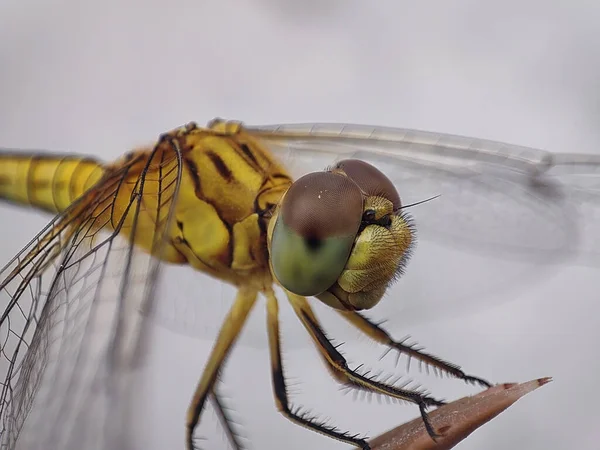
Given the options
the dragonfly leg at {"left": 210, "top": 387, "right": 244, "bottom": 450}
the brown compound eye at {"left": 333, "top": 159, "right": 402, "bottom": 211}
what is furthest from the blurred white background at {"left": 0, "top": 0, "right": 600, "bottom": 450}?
the brown compound eye at {"left": 333, "top": 159, "right": 402, "bottom": 211}

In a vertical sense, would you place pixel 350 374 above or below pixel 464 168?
below

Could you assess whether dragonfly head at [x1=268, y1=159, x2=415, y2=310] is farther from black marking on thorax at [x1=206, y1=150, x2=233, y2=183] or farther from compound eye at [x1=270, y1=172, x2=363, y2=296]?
black marking on thorax at [x1=206, y1=150, x2=233, y2=183]

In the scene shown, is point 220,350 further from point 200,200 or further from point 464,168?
point 464,168

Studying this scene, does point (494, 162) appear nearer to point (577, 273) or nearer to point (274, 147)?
point (274, 147)

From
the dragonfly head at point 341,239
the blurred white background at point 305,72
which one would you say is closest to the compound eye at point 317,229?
the dragonfly head at point 341,239

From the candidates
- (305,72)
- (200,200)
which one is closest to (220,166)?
(200,200)
